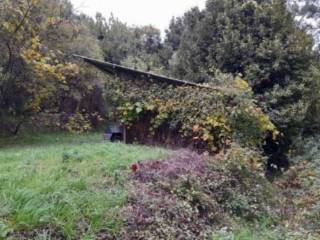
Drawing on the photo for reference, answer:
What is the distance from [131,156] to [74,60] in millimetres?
8004

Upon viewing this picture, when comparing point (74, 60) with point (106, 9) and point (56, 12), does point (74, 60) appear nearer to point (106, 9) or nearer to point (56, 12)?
point (56, 12)

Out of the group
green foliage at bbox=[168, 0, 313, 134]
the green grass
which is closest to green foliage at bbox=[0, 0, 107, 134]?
green foliage at bbox=[168, 0, 313, 134]

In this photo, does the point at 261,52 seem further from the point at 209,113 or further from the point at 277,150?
the point at 209,113

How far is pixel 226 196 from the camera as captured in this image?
247 inches

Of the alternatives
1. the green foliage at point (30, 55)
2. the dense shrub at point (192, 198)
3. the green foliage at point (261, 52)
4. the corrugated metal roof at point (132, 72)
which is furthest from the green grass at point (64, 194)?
the green foliage at point (261, 52)

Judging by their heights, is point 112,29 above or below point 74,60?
above

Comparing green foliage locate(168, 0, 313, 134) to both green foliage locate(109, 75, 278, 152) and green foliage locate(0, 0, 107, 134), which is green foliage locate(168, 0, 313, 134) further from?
green foliage locate(0, 0, 107, 134)

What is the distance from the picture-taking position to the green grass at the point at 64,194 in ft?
11.8

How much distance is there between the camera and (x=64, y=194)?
424cm

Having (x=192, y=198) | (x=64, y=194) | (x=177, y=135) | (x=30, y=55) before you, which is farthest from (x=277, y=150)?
(x=64, y=194)

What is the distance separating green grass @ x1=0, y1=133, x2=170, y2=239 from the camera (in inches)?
141

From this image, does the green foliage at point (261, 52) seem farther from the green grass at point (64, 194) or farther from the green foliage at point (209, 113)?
the green grass at point (64, 194)

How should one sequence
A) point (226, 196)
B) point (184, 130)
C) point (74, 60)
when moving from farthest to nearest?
1. point (74, 60)
2. point (184, 130)
3. point (226, 196)

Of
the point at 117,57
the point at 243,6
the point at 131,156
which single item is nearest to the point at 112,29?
the point at 117,57
